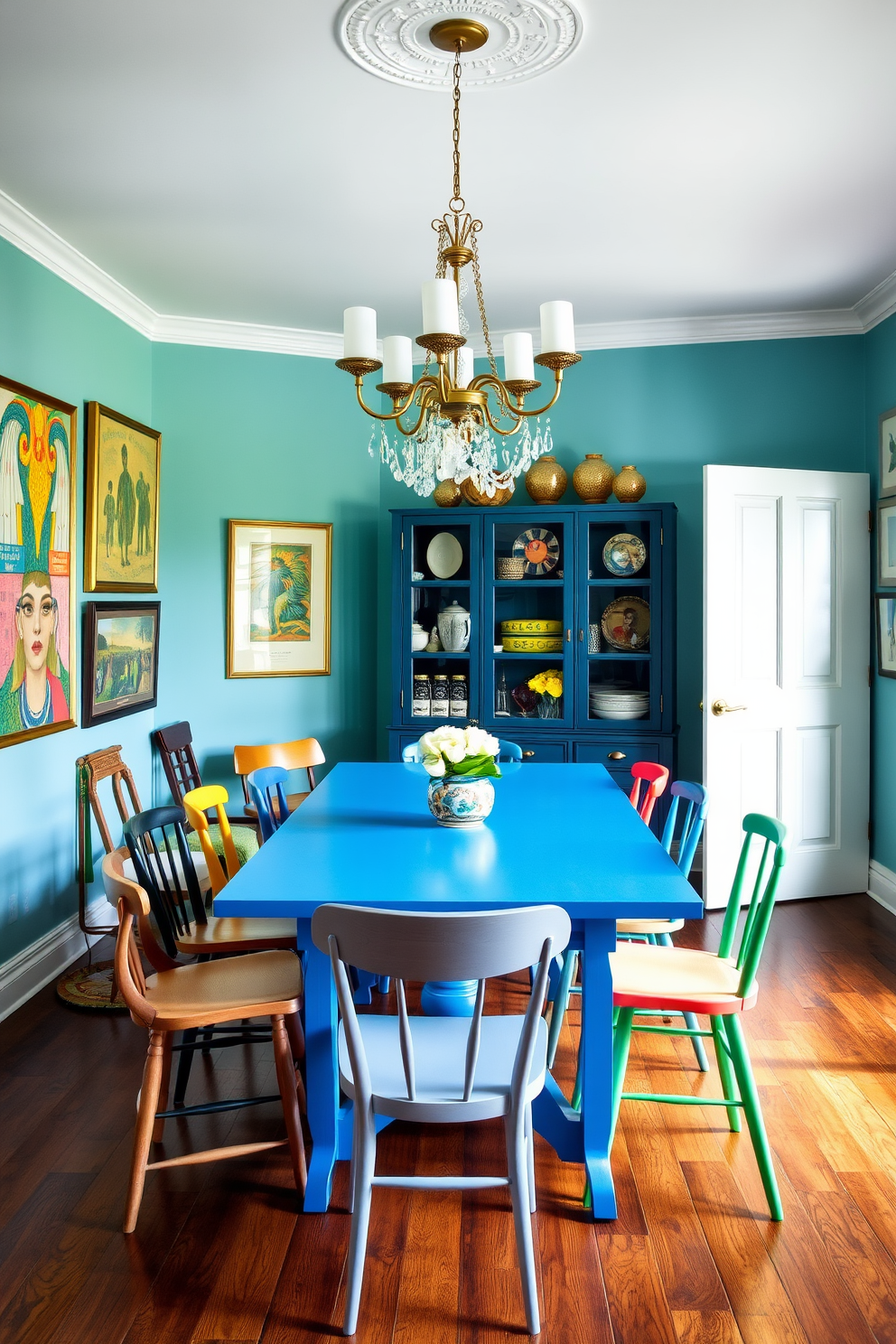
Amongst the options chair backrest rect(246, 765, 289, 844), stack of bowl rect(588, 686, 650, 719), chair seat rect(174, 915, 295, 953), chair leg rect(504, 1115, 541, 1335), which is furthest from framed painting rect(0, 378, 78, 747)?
stack of bowl rect(588, 686, 650, 719)

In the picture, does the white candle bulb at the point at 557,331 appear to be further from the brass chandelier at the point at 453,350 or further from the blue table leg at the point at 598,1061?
the blue table leg at the point at 598,1061

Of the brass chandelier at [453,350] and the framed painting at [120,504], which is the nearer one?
the brass chandelier at [453,350]

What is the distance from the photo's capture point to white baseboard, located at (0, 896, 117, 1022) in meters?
3.37

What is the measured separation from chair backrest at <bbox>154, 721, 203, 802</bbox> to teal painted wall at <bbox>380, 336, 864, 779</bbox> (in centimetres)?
230

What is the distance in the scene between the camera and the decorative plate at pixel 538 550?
4.77 m

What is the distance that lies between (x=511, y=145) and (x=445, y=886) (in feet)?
7.54

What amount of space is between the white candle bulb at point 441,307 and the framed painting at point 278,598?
2710 millimetres

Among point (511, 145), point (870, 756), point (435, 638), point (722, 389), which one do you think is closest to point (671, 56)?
point (511, 145)

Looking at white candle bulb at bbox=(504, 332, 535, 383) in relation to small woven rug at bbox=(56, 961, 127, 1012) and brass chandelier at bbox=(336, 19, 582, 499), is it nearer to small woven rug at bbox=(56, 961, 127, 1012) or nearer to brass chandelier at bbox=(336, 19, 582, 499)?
brass chandelier at bbox=(336, 19, 582, 499)

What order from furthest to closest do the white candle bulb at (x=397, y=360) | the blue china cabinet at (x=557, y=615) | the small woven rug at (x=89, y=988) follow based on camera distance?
the blue china cabinet at (x=557, y=615) → the small woven rug at (x=89, y=988) → the white candle bulb at (x=397, y=360)

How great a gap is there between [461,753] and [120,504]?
241 cm

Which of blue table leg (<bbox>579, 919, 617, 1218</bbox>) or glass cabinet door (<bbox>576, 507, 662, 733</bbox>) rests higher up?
glass cabinet door (<bbox>576, 507, 662, 733</bbox>)

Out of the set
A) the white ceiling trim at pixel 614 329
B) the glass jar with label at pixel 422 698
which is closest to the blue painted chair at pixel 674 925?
the glass jar with label at pixel 422 698

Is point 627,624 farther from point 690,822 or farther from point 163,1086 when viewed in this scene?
point 163,1086
